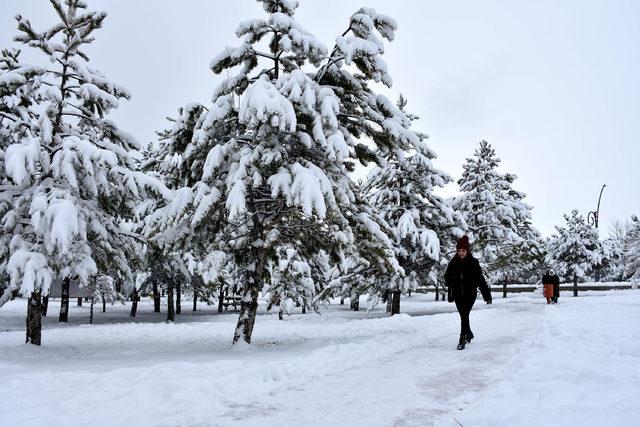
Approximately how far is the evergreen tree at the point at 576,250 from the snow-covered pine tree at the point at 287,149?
32534 millimetres

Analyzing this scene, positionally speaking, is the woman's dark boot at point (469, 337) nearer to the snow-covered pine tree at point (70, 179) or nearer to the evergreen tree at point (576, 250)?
the snow-covered pine tree at point (70, 179)

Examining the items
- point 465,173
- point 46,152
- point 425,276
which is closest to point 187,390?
point 46,152

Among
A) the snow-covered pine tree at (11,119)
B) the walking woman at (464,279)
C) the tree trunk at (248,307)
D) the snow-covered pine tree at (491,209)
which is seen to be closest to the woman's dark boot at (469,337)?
the walking woman at (464,279)

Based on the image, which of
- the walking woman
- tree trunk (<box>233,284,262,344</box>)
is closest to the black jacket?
the walking woman

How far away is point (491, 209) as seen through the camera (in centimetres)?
3133

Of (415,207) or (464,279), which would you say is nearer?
(464,279)

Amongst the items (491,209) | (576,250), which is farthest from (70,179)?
(576,250)

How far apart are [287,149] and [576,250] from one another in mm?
35957

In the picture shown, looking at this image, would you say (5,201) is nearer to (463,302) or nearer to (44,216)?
(44,216)

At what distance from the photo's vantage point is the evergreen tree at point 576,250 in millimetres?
37734

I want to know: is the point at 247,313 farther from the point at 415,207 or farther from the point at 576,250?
the point at 576,250

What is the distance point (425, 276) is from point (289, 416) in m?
16.6

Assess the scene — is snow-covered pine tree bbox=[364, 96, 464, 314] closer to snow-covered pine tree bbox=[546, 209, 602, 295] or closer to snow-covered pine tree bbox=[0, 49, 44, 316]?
snow-covered pine tree bbox=[0, 49, 44, 316]

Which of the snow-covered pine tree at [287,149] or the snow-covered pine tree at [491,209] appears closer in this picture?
the snow-covered pine tree at [287,149]
